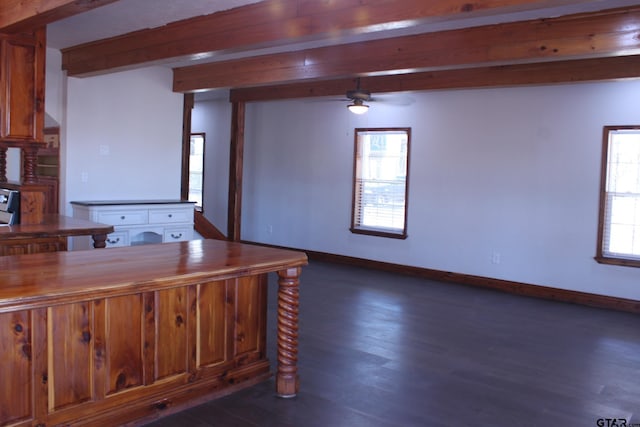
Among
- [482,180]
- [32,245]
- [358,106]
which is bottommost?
[32,245]

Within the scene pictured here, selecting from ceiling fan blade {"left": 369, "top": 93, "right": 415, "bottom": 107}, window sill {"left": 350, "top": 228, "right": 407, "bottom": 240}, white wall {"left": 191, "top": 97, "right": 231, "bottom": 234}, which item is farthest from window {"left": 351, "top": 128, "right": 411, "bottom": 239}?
white wall {"left": 191, "top": 97, "right": 231, "bottom": 234}

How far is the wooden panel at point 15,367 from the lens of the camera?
2.35 meters

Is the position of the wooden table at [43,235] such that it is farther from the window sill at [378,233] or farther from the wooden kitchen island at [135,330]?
the window sill at [378,233]

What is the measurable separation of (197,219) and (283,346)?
4.26 m

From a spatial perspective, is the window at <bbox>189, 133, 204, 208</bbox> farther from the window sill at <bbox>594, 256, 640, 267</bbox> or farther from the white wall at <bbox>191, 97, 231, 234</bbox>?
the window sill at <bbox>594, 256, 640, 267</bbox>

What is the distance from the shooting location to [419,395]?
11.1ft

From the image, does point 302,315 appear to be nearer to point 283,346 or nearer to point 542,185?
point 283,346

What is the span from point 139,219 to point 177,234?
551mm

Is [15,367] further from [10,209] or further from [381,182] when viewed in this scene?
[381,182]

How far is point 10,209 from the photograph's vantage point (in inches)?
182

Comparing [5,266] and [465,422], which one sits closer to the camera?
[5,266]

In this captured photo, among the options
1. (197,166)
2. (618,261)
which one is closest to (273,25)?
(618,261)

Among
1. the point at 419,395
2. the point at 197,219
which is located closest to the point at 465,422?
the point at 419,395

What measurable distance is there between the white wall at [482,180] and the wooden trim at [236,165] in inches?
31.6
